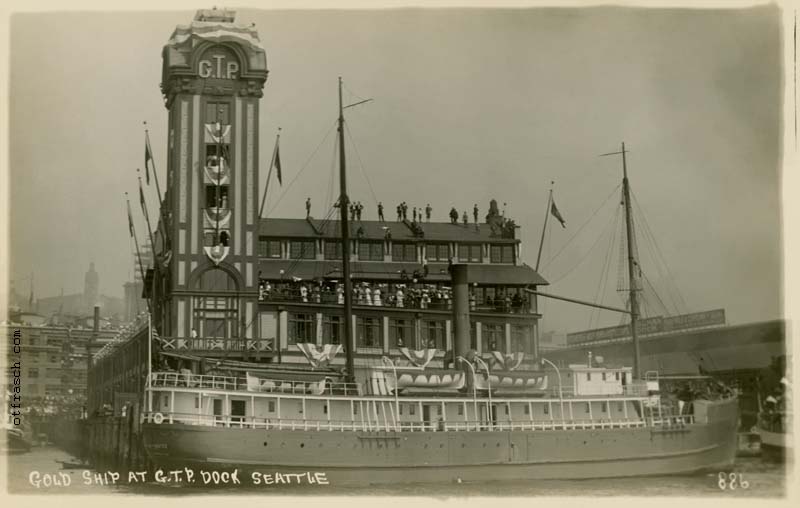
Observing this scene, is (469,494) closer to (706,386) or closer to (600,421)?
(600,421)

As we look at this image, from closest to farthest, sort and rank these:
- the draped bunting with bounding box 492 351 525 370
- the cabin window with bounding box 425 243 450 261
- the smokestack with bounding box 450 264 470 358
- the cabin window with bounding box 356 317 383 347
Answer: the smokestack with bounding box 450 264 470 358 → the draped bunting with bounding box 492 351 525 370 → the cabin window with bounding box 356 317 383 347 → the cabin window with bounding box 425 243 450 261

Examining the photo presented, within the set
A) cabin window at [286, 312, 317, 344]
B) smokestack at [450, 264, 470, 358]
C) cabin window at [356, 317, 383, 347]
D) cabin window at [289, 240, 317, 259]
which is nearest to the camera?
smokestack at [450, 264, 470, 358]

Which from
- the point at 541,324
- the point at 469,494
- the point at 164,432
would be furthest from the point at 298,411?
the point at 541,324

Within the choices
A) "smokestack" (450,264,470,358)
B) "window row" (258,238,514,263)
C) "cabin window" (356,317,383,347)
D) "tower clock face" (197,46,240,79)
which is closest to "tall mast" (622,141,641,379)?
"smokestack" (450,264,470,358)

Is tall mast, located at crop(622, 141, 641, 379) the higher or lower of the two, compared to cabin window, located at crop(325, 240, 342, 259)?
lower

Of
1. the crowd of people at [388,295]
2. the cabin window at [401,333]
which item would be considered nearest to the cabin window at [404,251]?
the crowd of people at [388,295]

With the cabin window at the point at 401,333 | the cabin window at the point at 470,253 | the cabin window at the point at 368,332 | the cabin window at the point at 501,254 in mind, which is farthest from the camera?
the cabin window at the point at 501,254

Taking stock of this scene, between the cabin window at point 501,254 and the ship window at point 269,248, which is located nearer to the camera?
the ship window at point 269,248

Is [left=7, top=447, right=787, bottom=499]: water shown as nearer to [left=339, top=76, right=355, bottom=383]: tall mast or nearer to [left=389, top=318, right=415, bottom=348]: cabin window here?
[left=339, top=76, right=355, bottom=383]: tall mast

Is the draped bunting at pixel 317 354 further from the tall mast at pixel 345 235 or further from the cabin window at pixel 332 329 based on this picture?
the cabin window at pixel 332 329
